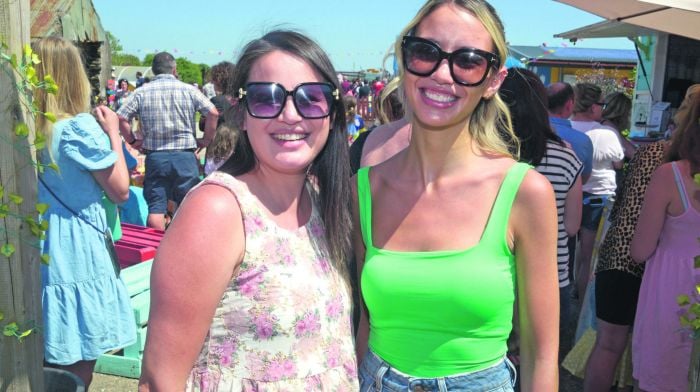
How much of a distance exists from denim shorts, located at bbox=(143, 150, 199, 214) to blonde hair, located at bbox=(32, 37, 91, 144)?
12.3ft

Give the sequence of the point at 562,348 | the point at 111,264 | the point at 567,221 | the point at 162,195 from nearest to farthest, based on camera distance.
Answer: the point at 111,264 → the point at 567,221 → the point at 562,348 → the point at 162,195

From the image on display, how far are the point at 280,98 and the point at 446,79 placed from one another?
46 cm

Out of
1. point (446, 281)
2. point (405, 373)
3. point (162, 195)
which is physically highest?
point (446, 281)

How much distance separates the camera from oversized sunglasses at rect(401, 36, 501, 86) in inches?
68.2

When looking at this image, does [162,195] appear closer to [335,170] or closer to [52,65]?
[52,65]

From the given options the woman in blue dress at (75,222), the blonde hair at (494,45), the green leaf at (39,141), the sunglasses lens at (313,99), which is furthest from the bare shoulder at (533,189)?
the woman in blue dress at (75,222)

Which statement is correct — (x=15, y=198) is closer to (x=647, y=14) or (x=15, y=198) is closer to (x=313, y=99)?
(x=313, y=99)

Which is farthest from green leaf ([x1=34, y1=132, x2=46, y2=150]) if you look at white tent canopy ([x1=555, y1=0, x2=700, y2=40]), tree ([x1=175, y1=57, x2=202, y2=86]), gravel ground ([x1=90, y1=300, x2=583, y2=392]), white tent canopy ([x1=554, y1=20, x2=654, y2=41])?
tree ([x1=175, y1=57, x2=202, y2=86])

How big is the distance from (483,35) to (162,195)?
5509 mm

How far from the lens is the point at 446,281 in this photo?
1676mm

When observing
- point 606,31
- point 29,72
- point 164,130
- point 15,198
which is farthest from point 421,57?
point 606,31

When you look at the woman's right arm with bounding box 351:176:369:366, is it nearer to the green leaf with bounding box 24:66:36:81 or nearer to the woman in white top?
the green leaf with bounding box 24:66:36:81

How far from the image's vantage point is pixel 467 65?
1.73 m

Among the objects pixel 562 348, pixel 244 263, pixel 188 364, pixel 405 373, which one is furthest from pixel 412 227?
pixel 562 348
